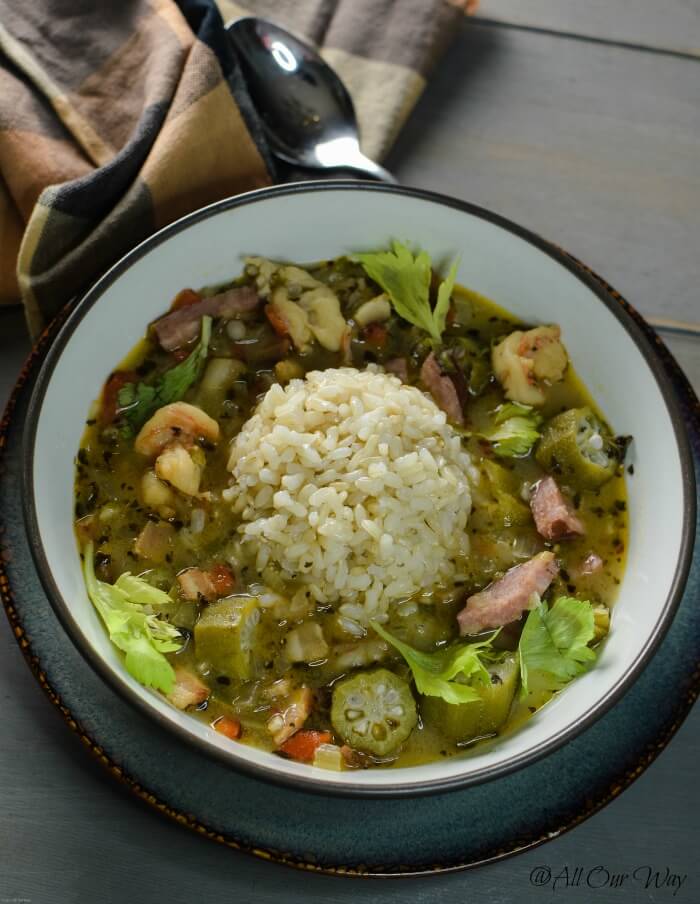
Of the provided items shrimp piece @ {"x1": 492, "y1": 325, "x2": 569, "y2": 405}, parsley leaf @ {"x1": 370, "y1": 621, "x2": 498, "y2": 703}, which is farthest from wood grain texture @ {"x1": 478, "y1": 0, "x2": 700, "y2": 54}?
parsley leaf @ {"x1": 370, "y1": 621, "x2": 498, "y2": 703}

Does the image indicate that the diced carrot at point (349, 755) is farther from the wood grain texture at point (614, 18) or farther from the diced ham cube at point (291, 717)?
the wood grain texture at point (614, 18)

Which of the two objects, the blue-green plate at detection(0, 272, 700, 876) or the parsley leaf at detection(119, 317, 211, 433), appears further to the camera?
the parsley leaf at detection(119, 317, 211, 433)

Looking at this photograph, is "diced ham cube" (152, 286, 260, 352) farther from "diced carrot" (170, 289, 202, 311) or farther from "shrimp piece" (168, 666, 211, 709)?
"shrimp piece" (168, 666, 211, 709)

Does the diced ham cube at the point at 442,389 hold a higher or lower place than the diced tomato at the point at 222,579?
higher

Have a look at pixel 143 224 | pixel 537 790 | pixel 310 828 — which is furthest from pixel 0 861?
pixel 143 224

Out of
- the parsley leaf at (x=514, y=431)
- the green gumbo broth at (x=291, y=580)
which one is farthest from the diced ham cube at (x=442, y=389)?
the parsley leaf at (x=514, y=431)
